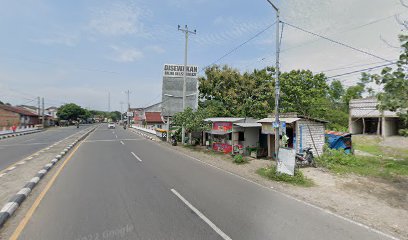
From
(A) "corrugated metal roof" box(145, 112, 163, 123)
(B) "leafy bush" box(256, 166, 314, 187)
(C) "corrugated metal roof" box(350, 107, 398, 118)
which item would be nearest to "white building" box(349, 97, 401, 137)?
(C) "corrugated metal roof" box(350, 107, 398, 118)

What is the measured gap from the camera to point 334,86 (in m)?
51.1

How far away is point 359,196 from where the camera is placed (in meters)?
7.83

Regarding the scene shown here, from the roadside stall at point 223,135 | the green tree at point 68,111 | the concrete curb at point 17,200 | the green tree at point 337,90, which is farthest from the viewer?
the green tree at point 68,111

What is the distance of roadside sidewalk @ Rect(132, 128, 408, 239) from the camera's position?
5.85m

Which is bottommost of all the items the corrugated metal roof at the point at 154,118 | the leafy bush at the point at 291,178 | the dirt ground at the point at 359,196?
the dirt ground at the point at 359,196

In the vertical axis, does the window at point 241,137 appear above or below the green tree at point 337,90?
below

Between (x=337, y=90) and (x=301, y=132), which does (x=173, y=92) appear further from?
(x=337, y=90)

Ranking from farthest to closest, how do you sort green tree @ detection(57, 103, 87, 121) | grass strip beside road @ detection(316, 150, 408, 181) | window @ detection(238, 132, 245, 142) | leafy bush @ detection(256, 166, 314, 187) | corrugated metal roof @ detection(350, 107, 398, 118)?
green tree @ detection(57, 103, 87, 121)
corrugated metal roof @ detection(350, 107, 398, 118)
window @ detection(238, 132, 245, 142)
grass strip beside road @ detection(316, 150, 408, 181)
leafy bush @ detection(256, 166, 314, 187)

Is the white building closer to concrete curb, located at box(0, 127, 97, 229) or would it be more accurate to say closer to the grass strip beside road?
the grass strip beside road

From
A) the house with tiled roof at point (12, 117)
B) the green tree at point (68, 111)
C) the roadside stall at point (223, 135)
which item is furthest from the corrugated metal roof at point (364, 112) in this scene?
the green tree at point (68, 111)

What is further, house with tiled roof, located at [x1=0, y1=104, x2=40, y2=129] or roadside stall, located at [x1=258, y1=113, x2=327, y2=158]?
house with tiled roof, located at [x1=0, y1=104, x2=40, y2=129]

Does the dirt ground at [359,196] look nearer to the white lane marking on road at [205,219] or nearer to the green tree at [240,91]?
the white lane marking on road at [205,219]

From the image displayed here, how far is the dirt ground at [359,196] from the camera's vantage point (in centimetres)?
585

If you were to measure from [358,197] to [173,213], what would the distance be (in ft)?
20.6
